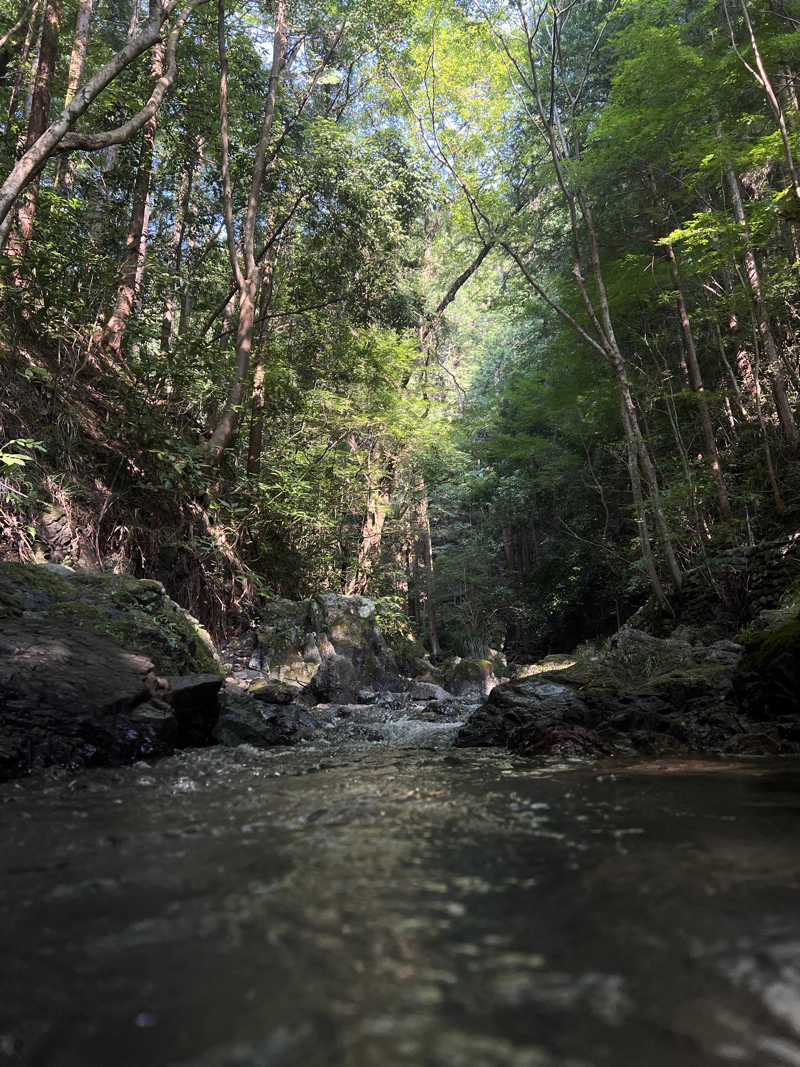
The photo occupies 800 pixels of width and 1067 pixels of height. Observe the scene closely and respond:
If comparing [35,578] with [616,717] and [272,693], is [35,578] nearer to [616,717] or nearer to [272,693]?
[272,693]

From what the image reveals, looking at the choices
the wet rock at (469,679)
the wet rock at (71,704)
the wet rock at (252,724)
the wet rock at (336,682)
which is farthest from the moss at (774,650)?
the wet rock at (469,679)

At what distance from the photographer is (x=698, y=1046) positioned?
954 mm

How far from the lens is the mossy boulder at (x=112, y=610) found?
17.8 feet

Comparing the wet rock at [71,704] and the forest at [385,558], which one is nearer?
the forest at [385,558]

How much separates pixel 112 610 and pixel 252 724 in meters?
2.00

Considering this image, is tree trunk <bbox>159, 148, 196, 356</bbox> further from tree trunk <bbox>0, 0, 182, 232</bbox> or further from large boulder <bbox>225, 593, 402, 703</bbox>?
large boulder <bbox>225, 593, 402, 703</bbox>

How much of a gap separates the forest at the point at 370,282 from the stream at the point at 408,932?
5.81 metres

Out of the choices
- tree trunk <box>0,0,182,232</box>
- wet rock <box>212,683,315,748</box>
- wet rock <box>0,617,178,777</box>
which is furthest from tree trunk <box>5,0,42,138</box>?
wet rock <box>212,683,315,748</box>

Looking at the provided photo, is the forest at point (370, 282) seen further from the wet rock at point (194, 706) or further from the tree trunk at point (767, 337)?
the wet rock at point (194, 706)

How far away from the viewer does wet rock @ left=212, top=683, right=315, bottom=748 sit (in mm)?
5602

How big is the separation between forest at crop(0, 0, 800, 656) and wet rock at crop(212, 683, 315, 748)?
3349mm

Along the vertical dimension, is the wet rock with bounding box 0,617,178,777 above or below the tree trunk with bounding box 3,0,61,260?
below

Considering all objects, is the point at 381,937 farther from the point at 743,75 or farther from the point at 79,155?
the point at 79,155

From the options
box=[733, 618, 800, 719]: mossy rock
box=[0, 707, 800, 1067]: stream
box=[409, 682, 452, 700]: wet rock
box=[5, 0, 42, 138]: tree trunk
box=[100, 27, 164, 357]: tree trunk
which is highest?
box=[5, 0, 42, 138]: tree trunk
